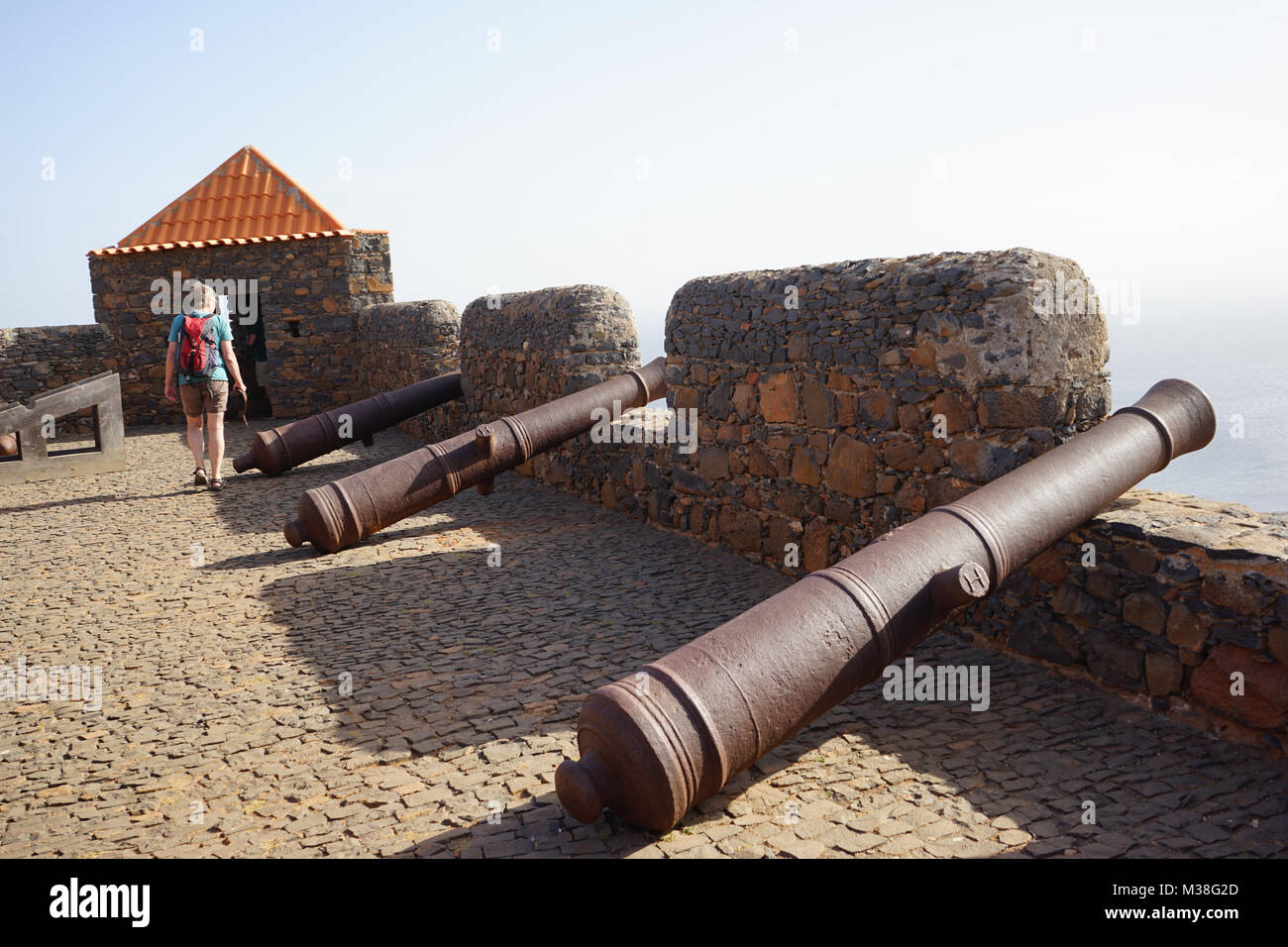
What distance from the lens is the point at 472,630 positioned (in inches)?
208

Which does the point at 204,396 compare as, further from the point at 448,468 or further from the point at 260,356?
the point at 260,356

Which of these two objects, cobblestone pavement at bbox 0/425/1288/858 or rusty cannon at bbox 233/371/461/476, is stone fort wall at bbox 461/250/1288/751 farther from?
rusty cannon at bbox 233/371/461/476

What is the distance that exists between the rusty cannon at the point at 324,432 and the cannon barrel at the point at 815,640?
7521 millimetres

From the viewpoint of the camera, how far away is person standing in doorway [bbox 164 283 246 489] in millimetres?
9078

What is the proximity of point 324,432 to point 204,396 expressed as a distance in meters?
1.24

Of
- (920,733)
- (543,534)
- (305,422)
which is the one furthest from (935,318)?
(305,422)

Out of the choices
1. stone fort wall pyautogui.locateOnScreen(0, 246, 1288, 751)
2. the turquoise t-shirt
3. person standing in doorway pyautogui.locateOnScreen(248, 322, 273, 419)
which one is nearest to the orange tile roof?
person standing in doorway pyautogui.locateOnScreen(248, 322, 273, 419)

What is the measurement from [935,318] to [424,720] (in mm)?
3063

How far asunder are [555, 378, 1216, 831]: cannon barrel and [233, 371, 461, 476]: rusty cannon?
296 inches

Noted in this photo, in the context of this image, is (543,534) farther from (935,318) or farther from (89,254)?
(89,254)

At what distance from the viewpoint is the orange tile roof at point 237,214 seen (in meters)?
15.6

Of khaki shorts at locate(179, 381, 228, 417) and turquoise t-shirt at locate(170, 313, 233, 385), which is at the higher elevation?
turquoise t-shirt at locate(170, 313, 233, 385)

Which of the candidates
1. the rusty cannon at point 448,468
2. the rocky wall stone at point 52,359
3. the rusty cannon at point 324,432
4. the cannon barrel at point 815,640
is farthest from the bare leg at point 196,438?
the cannon barrel at point 815,640

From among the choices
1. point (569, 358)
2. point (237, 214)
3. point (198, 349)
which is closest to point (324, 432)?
point (198, 349)
